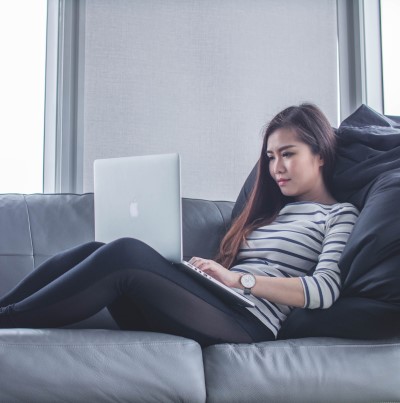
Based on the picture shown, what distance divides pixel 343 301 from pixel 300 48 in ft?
5.88

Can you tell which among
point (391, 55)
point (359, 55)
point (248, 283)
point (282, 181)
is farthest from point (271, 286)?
point (391, 55)

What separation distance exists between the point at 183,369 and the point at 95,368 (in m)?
0.20

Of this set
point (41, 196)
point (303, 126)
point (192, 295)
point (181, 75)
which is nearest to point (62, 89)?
point (181, 75)

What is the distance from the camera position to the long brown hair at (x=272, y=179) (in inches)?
77.5

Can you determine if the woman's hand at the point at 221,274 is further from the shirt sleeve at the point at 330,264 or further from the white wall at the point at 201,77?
the white wall at the point at 201,77

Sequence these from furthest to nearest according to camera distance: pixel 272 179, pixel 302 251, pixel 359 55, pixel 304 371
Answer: pixel 359 55 → pixel 272 179 → pixel 302 251 → pixel 304 371

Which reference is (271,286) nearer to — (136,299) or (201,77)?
(136,299)

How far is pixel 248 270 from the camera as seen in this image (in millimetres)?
1809

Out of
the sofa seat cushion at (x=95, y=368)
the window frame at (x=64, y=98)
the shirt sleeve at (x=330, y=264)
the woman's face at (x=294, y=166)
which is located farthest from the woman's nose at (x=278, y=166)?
the window frame at (x=64, y=98)

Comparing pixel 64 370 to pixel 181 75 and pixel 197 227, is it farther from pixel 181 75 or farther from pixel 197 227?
pixel 181 75

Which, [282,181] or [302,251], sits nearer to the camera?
[302,251]

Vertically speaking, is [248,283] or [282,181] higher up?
[282,181]

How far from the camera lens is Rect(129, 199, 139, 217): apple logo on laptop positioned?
157cm

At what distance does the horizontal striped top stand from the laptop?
16 centimetres
